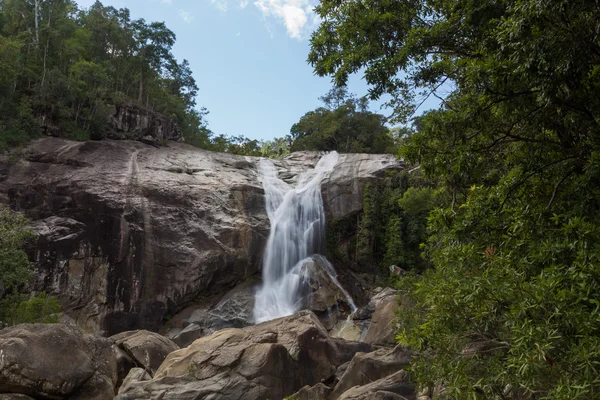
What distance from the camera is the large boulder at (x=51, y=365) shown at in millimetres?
9680

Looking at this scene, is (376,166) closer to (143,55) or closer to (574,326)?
(143,55)

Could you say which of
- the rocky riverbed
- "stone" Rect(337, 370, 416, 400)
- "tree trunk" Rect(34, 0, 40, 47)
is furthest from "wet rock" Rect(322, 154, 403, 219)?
"tree trunk" Rect(34, 0, 40, 47)

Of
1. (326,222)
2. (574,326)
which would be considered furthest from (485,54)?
(326,222)

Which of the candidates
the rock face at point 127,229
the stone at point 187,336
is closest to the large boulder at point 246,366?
the stone at point 187,336

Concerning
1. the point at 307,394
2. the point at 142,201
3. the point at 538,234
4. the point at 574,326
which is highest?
the point at 142,201

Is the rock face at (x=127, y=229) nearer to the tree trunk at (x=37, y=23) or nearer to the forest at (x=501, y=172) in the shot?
the tree trunk at (x=37, y=23)

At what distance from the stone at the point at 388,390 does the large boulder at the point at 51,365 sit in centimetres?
570

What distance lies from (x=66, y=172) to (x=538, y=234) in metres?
23.3

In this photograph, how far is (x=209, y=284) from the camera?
22.7 m

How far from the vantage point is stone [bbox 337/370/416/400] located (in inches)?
320

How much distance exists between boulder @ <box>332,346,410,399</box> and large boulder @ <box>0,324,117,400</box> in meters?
5.33

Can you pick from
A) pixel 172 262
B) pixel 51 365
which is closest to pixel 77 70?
pixel 172 262

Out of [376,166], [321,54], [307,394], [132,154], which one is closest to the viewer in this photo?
[321,54]

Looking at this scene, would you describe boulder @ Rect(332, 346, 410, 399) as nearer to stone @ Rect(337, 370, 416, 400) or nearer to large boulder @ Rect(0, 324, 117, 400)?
stone @ Rect(337, 370, 416, 400)
